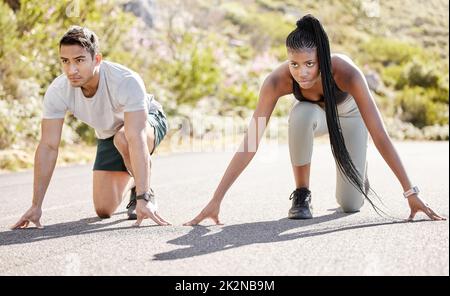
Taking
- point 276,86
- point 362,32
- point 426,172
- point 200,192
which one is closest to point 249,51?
point 362,32

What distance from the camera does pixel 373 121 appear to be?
16.2 ft

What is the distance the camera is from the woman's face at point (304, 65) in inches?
190

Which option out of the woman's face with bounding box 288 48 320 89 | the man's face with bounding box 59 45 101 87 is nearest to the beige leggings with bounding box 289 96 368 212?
the woman's face with bounding box 288 48 320 89

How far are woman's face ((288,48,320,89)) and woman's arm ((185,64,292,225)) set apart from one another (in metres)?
0.26

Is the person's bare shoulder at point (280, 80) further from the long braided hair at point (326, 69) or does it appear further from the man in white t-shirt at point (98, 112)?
the man in white t-shirt at point (98, 112)

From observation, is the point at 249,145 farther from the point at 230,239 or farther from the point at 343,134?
the point at 343,134

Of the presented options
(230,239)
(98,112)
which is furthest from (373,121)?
(98,112)

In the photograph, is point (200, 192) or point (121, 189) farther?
point (200, 192)

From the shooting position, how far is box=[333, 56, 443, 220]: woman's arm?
484cm

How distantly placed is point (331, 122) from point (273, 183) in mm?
3618

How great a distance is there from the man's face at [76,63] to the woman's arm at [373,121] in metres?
1.56

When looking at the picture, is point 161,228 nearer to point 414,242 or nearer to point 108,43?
point 414,242

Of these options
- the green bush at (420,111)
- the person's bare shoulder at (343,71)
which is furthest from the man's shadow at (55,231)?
the green bush at (420,111)

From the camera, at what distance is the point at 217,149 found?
47.6ft
